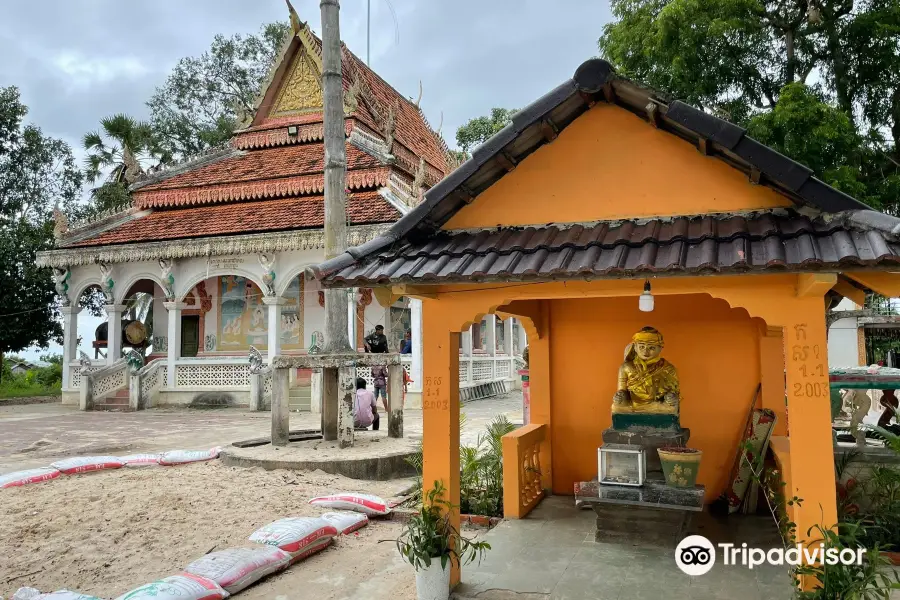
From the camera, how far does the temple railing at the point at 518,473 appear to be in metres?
6.12

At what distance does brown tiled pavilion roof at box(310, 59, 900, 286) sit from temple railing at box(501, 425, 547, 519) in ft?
7.78

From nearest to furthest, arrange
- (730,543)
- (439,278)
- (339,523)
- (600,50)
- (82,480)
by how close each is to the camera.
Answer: (439,278) < (730,543) < (339,523) < (82,480) < (600,50)

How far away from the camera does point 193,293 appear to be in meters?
20.6

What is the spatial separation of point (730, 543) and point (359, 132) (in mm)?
16379

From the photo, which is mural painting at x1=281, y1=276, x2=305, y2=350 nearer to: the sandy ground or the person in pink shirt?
the person in pink shirt

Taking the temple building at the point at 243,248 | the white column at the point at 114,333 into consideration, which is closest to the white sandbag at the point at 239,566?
the temple building at the point at 243,248

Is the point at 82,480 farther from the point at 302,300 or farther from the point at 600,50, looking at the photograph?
the point at 600,50

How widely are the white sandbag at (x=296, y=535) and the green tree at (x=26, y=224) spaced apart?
1957cm

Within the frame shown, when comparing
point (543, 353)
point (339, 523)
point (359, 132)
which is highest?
point (359, 132)

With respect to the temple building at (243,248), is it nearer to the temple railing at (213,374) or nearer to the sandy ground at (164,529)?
the temple railing at (213,374)

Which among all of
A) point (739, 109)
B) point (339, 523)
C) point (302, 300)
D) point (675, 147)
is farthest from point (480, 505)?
point (302, 300)

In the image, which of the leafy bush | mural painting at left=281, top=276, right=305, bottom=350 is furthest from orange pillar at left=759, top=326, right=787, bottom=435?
mural painting at left=281, top=276, right=305, bottom=350

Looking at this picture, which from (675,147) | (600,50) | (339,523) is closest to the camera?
(675,147)

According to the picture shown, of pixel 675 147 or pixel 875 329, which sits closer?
pixel 675 147
